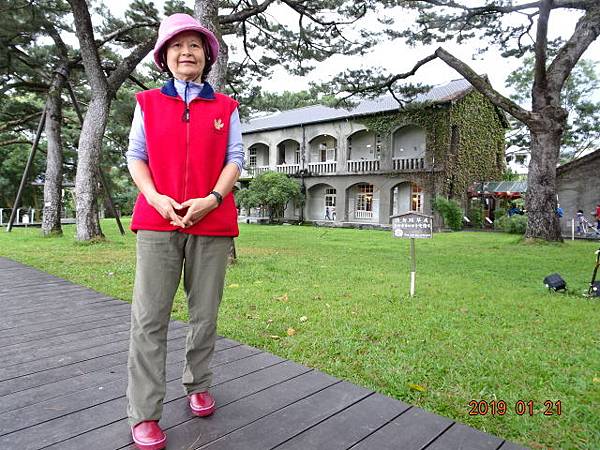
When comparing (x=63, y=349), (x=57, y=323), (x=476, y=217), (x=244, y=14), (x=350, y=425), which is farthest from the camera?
(x=476, y=217)

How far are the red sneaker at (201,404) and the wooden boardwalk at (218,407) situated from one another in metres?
0.03

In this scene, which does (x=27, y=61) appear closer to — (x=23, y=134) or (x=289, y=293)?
(x=23, y=134)

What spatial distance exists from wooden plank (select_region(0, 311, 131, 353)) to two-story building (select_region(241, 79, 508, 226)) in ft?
53.9

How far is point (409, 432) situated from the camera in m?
1.72

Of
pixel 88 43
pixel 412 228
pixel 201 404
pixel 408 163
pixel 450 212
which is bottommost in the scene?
pixel 201 404

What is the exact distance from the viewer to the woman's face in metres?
1.66

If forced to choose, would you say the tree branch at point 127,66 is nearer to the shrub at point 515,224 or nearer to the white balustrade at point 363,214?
the shrub at point 515,224

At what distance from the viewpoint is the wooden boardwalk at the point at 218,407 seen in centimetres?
163

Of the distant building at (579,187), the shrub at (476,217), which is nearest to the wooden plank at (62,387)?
the distant building at (579,187)

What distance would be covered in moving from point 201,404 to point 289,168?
23.2 meters

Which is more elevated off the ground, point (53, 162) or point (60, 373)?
point (53, 162)

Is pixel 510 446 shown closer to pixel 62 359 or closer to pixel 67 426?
pixel 67 426

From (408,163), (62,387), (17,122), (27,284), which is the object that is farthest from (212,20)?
(408,163)

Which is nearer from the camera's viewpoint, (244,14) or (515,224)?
(244,14)
